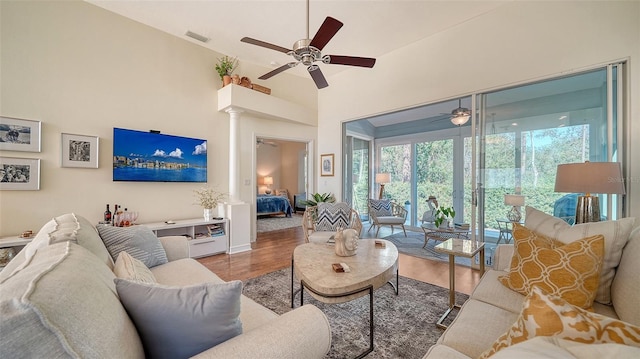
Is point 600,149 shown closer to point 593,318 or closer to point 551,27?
point 551,27

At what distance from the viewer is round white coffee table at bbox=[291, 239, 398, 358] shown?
5.40ft

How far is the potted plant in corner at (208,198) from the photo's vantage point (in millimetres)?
3936

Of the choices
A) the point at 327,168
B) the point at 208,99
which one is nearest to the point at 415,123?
the point at 327,168

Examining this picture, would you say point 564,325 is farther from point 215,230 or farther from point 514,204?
point 215,230

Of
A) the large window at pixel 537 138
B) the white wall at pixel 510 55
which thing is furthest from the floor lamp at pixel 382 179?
the white wall at pixel 510 55

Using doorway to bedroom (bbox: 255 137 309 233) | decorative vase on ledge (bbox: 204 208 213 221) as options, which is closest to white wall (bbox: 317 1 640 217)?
decorative vase on ledge (bbox: 204 208 213 221)

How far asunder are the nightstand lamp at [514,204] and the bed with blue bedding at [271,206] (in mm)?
5870

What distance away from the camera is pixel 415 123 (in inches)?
213

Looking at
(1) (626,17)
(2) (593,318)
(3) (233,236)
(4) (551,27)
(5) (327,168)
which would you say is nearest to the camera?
(2) (593,318)

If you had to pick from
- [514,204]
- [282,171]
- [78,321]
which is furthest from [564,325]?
[282,171]

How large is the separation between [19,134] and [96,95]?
34.8 inches

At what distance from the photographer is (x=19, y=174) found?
2748mm

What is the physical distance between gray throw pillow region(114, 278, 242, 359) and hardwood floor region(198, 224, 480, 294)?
7.38ft

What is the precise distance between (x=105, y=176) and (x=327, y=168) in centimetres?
365
